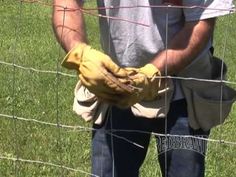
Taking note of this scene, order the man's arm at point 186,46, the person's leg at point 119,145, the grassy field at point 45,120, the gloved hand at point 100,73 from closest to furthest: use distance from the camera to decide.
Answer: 1. the gloved hand at point 100,73
2. the man's arm at point 186,46
3. the person's leg at point 119,145
4. the grassy field at point 45,120

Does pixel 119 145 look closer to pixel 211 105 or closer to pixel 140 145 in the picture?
pixel 140 145

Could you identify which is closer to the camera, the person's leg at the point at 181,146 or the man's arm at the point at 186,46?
the man's arm at the point at 186,46

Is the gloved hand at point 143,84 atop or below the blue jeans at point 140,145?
atop

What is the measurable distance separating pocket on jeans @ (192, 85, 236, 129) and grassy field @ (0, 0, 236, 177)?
54 centimetres

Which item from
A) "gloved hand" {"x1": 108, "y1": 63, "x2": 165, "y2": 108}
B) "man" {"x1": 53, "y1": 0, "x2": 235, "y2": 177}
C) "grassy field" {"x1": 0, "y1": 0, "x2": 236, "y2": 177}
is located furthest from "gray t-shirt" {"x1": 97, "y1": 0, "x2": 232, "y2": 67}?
"grassy field" {"x1": 0, "y1": 0, "x2": 236, "y2": 177}

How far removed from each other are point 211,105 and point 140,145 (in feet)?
1.05

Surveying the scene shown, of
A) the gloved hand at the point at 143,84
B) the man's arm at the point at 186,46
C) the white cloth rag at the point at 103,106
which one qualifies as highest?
the man's arm at the point at 186,46

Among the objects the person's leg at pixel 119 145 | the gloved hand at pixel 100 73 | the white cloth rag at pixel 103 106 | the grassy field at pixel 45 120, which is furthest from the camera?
the grassy field at pixel 45 120

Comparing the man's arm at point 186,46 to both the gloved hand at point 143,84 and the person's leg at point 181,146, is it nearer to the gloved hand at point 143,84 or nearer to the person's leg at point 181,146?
the gloved hand at point 143,84

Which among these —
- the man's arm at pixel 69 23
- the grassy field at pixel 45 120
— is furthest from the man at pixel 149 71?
the grassy field at pixel 45 120

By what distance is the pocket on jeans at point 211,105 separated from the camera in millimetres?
2465

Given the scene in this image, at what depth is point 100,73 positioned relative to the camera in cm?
216

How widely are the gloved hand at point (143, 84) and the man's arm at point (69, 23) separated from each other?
250 mm

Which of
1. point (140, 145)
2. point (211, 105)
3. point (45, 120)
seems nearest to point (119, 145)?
point (140, 145)
